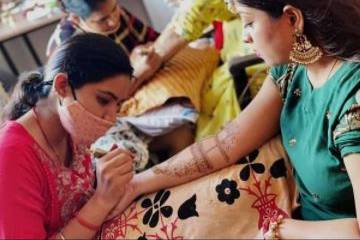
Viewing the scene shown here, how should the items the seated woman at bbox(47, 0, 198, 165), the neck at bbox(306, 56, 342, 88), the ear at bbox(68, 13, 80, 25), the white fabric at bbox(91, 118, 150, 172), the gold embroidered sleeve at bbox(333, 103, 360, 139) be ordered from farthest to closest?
the ear at bbox(68, 13, 80, 25) → the seated woman at bbox(47, 0, 198, 165) → the white fabric at bbox(91, 118, 150, 172) → the neck at bbox(306, 56, 342, 88) → the gold embroidered sleeve at bbox(333, 103, 360, 139)

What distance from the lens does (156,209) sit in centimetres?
120

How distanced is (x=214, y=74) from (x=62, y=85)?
32.7 inches

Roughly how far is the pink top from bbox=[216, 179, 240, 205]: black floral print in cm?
37

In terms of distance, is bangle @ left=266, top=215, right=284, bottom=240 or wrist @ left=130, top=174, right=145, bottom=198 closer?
bangle @ left=266, top=215, right=284, bottom=240

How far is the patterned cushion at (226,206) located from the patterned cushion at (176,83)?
0.46m

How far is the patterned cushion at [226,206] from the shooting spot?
114 cm

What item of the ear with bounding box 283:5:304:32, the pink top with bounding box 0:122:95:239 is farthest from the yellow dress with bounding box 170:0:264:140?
the ear with bounding box 283:5:304:32

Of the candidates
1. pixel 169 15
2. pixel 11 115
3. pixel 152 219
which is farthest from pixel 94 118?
pixel 169 15

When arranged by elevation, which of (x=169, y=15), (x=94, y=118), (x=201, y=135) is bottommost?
(x=201, y=135)

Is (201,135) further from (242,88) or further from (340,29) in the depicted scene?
(340,29)

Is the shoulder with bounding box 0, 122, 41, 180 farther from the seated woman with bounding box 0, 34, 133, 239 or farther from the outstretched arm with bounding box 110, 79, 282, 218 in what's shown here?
the outstretched arm with bounding box 110, 79, 282, 218

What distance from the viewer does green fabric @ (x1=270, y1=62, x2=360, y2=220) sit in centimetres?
87

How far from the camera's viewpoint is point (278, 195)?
3.76ft

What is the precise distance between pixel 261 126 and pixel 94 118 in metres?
0.45
